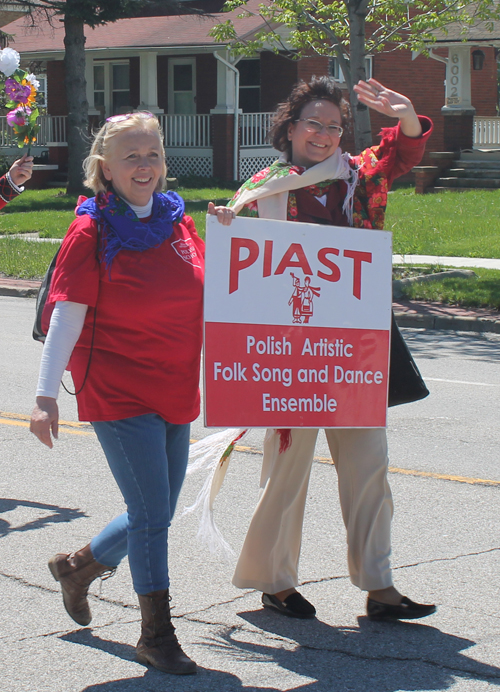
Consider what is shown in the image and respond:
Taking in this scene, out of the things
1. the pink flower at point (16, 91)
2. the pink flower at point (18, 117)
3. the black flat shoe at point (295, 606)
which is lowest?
the black flat shoe at point (295, 606)

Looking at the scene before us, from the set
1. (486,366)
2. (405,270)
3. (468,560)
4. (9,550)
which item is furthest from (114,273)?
(405,270)

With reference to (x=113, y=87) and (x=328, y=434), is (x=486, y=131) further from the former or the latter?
(x=328, y=434)

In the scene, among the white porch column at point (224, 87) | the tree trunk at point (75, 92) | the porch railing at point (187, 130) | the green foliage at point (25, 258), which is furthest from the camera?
the porch railing at point (187, 130)

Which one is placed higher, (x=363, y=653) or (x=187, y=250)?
(x=187, y=250)

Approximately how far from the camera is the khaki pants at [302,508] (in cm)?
384

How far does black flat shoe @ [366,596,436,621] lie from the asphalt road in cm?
5

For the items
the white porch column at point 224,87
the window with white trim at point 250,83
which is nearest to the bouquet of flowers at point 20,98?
the white porch column at point 224,87

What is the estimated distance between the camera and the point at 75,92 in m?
25.9

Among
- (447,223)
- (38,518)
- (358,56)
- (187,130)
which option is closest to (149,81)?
(187,130)

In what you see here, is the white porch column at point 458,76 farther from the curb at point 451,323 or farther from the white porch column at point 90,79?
the curb at point 451,323

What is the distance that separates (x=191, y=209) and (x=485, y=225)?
691cm

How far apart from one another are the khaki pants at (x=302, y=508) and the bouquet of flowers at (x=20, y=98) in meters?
2.92

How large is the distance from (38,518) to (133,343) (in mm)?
2056

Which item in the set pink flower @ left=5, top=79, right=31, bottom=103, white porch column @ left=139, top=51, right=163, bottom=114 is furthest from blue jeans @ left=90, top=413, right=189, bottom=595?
white porch column @ left=139, top=51, right=163, bottom=114
